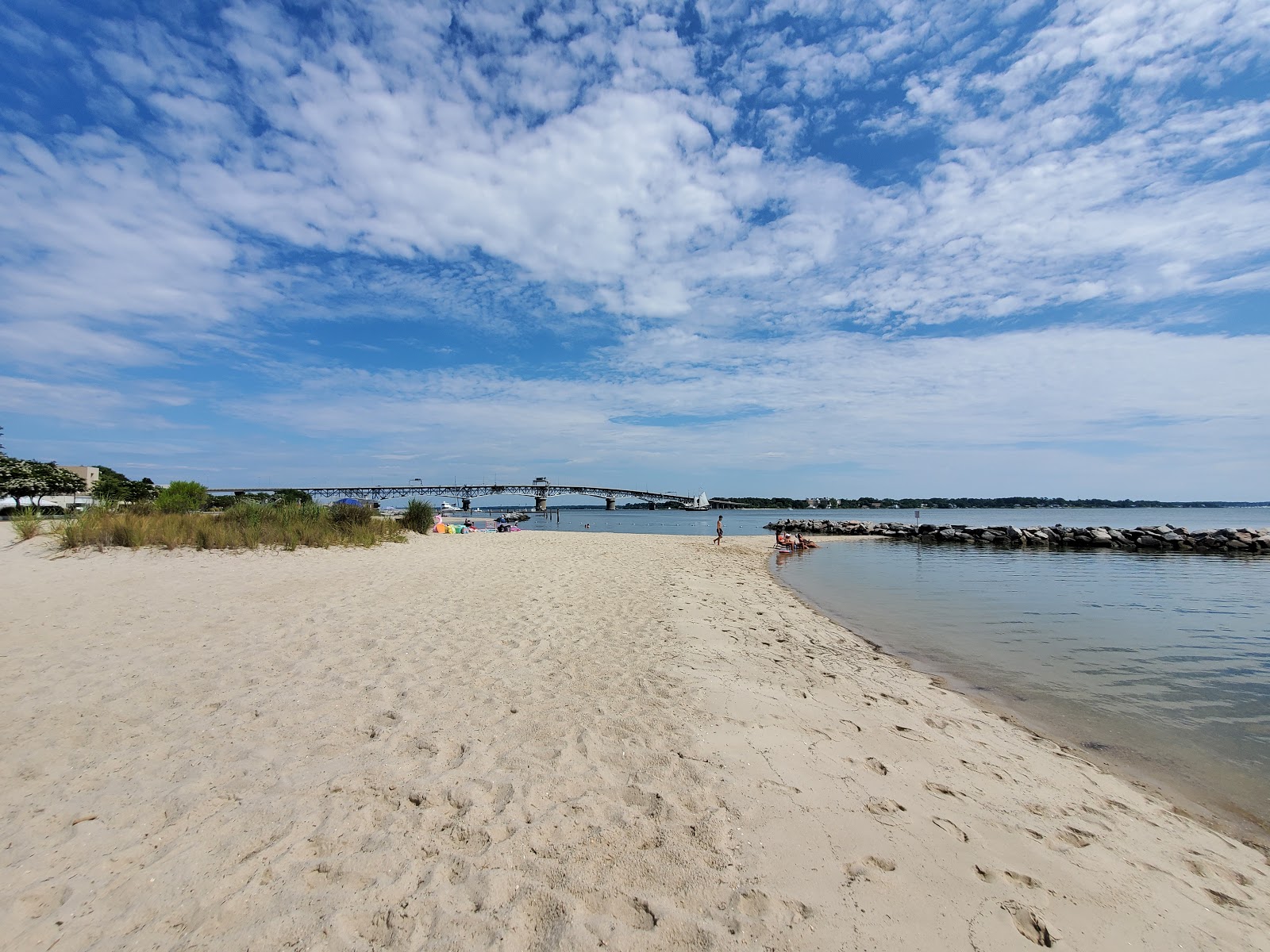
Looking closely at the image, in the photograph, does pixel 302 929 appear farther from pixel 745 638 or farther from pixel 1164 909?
pixel 745 638

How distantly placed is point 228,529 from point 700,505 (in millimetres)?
130817

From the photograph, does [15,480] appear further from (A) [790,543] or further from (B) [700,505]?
(B) [700,505]

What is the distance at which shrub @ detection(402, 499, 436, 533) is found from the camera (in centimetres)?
2436

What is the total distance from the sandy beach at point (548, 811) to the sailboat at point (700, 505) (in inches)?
5356

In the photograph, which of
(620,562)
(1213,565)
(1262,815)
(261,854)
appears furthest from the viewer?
(1213,565)

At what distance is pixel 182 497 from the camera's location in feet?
81.0

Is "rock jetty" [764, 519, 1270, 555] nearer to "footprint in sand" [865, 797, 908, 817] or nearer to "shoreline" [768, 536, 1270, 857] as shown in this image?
"shoreline" [768, 536, 1270, 857]

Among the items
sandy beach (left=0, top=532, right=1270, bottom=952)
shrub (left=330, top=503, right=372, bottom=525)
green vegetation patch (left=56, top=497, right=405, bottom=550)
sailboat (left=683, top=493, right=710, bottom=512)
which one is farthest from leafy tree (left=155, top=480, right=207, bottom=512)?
sailboat (left=683, top=493, right=710, bottom=512)

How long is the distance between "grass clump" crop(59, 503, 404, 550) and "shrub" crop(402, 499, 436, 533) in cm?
397

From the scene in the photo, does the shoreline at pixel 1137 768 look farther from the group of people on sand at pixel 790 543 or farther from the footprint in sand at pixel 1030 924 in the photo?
the group of people on sand at pixel 790 543

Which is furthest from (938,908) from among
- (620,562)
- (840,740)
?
(620,562)

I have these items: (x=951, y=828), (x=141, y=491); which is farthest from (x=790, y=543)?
(x=141, y=491)

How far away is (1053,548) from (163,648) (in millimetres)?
36324

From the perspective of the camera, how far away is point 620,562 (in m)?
17.1
